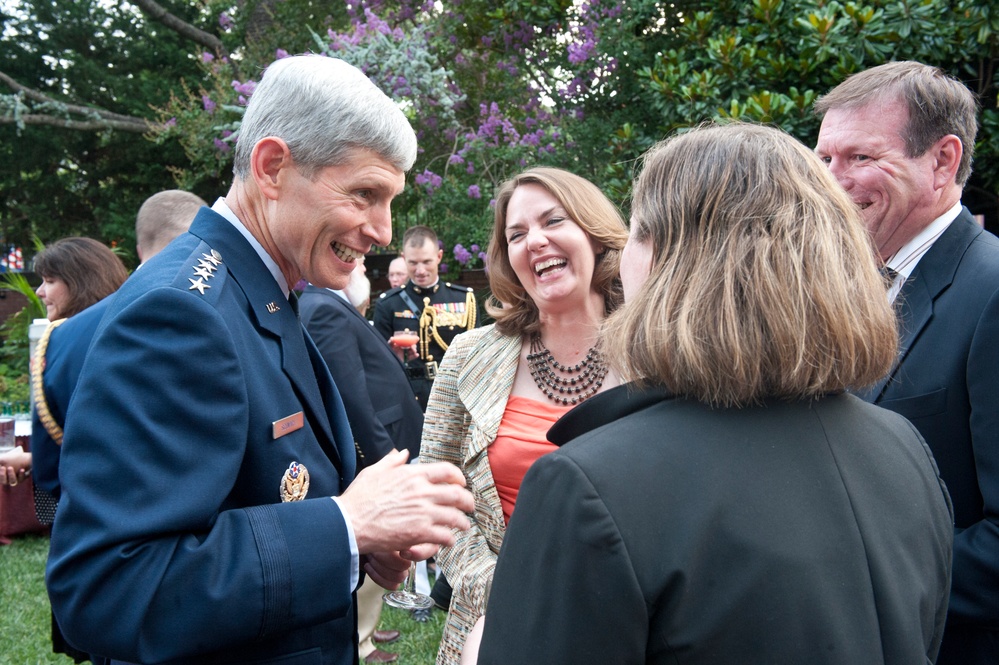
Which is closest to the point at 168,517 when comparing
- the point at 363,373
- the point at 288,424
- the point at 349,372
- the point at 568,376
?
the point at 288,424

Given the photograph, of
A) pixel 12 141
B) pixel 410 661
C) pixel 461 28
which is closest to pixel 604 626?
pixel 410 661

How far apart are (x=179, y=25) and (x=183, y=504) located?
46.2 ft

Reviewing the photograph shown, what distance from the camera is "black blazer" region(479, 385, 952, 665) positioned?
1056mm

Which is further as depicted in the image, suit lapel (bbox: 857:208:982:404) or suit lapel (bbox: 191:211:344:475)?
suit lapel (bbox: 857:208:982:404)

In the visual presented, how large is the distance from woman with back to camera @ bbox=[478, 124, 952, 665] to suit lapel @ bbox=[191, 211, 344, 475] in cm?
62

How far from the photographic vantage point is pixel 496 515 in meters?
2.50

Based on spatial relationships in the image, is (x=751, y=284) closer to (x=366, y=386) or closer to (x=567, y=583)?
(x=567, y=583)

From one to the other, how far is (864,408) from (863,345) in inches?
5.6

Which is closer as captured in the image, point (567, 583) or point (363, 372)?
point (567, 583)

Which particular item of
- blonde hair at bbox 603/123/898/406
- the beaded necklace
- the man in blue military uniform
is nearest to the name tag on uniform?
blonde hair at bbox 603/123/898/406

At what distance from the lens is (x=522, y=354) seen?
2836 millimetres

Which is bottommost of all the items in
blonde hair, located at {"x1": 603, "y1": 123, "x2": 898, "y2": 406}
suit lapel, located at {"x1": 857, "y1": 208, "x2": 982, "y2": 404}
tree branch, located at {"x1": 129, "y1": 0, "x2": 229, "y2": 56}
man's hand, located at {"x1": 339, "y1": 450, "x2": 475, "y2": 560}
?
man's hand, located at {"x1": 339, "y1": 450, "x2": 475, "y2": 560}

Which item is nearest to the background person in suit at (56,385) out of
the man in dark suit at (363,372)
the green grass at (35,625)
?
the man in dark suit at (363,372)

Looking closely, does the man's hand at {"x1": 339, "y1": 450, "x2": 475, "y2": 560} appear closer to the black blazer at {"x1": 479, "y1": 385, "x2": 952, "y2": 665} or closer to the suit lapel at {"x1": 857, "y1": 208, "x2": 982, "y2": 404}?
the black blazer at {"x1": 479, "y1": 385, "x2": 952, "y2": 665}
